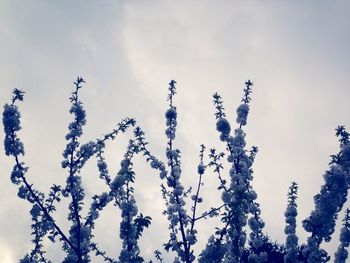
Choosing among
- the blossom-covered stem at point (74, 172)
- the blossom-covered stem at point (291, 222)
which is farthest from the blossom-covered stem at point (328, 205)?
the blossom-covered stem at point (74, 172)

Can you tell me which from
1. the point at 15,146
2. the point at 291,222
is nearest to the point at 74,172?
the point at 15,146

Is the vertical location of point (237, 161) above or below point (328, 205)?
above

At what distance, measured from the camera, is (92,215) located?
35.5 feet

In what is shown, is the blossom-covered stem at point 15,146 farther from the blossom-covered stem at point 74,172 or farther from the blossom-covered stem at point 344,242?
the blossom-covered stem at point 344,242

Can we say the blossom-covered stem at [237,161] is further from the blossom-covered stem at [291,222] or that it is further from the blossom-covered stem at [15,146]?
the blossom-covered stem at [15,146]

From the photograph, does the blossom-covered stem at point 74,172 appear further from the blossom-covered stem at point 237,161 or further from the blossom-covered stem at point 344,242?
the blossom-covered stem at point 344,242

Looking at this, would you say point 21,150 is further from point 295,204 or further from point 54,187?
point 295,204

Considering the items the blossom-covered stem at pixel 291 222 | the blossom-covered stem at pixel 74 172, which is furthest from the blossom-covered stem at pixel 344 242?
the blossom-covered stem at pixel 74 172

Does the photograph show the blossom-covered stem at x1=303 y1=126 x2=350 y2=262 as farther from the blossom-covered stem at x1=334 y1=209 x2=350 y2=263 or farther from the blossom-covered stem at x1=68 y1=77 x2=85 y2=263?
the blossom-covered stem at x1=68 y1=77 x2=85 y2=263

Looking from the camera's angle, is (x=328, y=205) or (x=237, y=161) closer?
(x=328, y=205)

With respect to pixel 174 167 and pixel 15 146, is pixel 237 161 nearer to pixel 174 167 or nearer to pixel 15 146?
pixel 174 167

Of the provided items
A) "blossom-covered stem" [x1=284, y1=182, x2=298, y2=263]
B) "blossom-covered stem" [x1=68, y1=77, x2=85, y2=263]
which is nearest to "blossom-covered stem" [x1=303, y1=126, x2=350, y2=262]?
"blossom-covered stem" [x1=284, y1=182, x2=298, y2=263]

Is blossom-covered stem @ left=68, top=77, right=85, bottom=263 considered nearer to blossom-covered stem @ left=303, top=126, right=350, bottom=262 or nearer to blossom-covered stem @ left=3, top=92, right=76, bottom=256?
blossom-covered stem @ left=3, top=92, right=76, bottom=256

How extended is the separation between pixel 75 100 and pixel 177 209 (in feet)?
16.2
